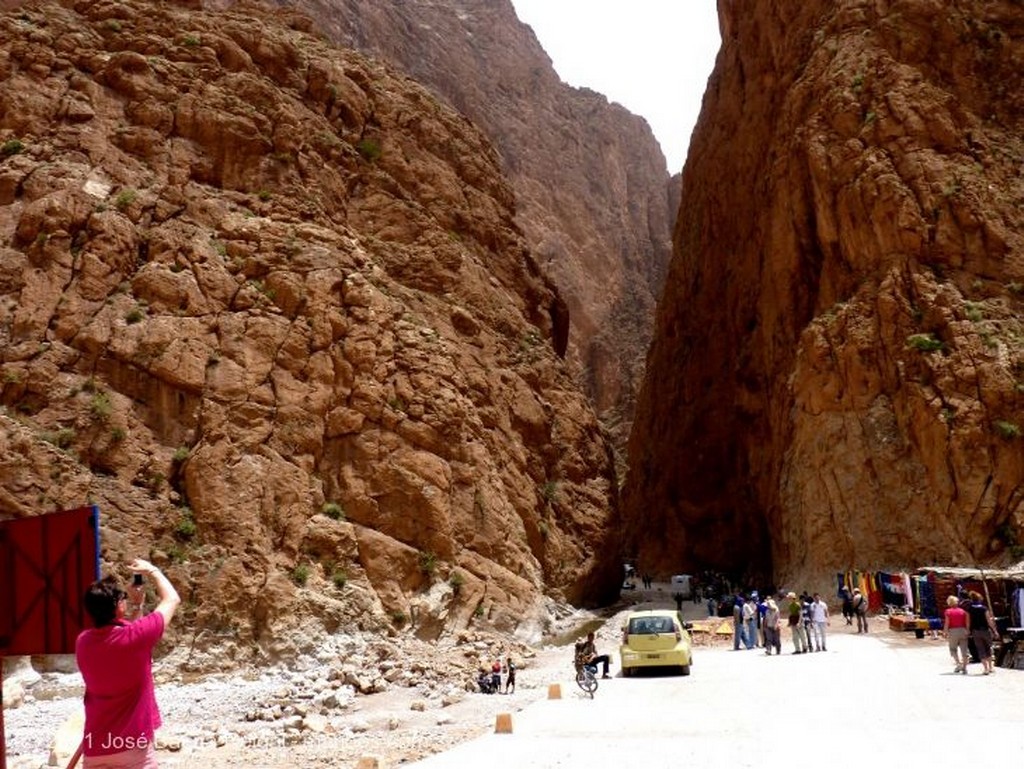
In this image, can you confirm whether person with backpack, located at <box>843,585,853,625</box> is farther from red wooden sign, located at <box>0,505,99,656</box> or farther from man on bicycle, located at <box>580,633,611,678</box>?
red wooden sign, located at <box>0,505,99,656</box>

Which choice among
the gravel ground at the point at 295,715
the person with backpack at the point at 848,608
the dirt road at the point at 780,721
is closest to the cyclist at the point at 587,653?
the dirt road at the point at 780,721

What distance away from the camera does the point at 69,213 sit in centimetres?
2819

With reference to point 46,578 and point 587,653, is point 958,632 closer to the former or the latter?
point 587,653

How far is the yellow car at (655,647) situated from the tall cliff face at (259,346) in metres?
9.16

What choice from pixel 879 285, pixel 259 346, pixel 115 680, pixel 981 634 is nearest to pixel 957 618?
pixel 981 634

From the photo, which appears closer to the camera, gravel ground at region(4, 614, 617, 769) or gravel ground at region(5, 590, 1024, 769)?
gravel ground at region(5, 590, 1024, 769)

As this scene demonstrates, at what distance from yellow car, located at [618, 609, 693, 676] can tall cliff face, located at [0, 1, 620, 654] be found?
916cm

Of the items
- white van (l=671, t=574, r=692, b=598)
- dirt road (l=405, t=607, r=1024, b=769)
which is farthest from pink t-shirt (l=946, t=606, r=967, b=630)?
white van (l=671, t=574, r=692, b=598)

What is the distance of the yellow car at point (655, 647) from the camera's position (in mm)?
19391

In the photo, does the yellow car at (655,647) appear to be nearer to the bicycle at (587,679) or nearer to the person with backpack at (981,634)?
the bicycle at (587,679)

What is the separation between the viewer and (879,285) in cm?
3731

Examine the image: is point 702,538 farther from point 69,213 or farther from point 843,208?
point 69,213

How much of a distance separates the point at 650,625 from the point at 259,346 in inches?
621

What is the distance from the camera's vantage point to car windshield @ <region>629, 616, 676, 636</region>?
19.9m
